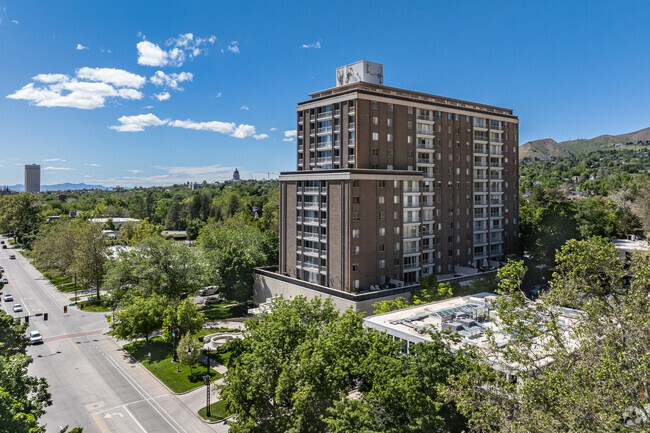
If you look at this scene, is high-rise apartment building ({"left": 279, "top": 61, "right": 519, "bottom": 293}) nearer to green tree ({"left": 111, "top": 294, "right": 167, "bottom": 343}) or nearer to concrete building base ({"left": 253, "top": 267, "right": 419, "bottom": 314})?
concrete building base ({"left": 253, "top": 267, "right": 419, "bottom": 314})

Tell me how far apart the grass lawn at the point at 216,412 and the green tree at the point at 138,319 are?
50.3 feet

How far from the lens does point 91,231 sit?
76.3 m

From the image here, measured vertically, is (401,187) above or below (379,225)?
above

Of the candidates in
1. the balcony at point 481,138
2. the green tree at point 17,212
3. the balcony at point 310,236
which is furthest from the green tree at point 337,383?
the green tree at point 17,212

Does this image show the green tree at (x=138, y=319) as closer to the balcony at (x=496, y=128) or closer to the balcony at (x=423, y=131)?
the balcony at (x=423, y=131)

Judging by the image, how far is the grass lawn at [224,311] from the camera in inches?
2537

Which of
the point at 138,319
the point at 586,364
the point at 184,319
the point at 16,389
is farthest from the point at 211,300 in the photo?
the point at 586,364

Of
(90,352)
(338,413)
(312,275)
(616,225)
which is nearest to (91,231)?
(90,352)

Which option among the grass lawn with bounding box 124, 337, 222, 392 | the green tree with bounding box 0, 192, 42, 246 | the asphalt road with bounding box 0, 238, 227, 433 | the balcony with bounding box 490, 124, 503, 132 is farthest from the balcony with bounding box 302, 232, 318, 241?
the green tree with bounding box 0, 192, 42, 246

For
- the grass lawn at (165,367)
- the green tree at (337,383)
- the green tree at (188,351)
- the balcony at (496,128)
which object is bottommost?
the grass lawn at (165,367)

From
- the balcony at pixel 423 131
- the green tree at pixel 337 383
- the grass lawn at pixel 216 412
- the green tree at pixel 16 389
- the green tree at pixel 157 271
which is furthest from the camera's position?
the balcony at pixel 423 131

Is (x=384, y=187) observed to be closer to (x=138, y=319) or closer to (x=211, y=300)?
(x=138, y=319)

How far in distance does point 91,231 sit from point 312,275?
44867 millimetres

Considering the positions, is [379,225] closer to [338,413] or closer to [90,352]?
[338,413]
